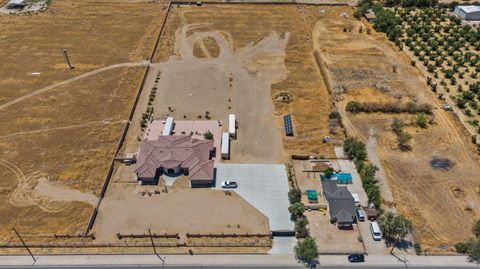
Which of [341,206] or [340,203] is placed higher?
[340,203]

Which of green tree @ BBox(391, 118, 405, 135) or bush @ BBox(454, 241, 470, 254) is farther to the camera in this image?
green tree @ BBox(391, 118, 405, 135)

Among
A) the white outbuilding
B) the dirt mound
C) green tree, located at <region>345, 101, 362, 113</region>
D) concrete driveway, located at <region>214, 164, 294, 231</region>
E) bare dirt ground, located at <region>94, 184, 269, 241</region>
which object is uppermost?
the white outbuilding

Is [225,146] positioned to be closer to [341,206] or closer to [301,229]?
[301,229]

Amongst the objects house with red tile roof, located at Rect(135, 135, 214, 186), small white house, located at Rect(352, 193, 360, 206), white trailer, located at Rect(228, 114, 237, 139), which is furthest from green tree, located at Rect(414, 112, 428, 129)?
house with red tile roof, located at Rect(135, 135, 214, 186)

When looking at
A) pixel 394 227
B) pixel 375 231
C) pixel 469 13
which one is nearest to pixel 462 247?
pixel 394 227

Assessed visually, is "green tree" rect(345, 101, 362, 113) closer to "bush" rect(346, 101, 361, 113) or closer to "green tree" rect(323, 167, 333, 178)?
"bush" rect(346, 101, 361, 113)

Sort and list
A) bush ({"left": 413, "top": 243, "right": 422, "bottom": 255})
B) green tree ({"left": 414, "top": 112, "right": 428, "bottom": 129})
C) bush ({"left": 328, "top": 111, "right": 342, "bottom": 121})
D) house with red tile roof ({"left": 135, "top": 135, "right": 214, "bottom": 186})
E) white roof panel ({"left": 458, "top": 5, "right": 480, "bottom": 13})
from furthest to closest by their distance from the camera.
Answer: white roof panel ({"left": 458, "top": 5, "right": 480, "bottom": 13}) < bush ({"left": 328, "top": 111, "right": 342, "bottom": 121}) < green tree ({"left": 414, "top": 112, "right": 428, "bottom": 129}) < house with red tile roof ({"left": 135, "top": 135, "right": 214, "bottom": 186}) < bush ({"left": 413, "top": 243, "right": 422, "bottom": 255})

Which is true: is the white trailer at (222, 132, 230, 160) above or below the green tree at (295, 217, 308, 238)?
above

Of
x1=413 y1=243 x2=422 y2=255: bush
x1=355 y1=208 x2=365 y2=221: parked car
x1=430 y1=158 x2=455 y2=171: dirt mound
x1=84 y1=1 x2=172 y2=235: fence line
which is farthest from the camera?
x1=430 y1=158 x2=455 y2=171: dirt mound
